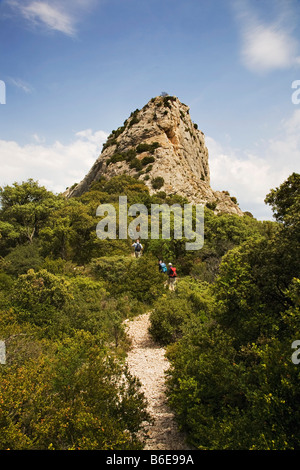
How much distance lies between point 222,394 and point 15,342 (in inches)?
263

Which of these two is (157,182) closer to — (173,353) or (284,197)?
(284,197)

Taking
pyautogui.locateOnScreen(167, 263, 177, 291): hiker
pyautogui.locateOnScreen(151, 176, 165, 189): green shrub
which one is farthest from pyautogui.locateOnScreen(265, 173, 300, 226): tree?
pyautogui.locateOnScreen(151, 176, 165, 189): green shrub

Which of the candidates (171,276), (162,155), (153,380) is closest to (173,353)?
(153,380)

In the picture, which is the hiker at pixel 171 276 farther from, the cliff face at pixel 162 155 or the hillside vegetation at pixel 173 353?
the cliff face at pixel 162 155

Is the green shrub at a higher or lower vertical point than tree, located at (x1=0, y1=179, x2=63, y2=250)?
higher

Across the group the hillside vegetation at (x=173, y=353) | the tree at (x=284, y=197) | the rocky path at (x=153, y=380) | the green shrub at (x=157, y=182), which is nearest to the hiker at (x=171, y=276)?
the hillside vegetation at (x=173, y=353)

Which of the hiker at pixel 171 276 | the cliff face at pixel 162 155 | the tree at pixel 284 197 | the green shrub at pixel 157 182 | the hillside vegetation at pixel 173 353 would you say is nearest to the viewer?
the hillside vegetation at pixel 173 353

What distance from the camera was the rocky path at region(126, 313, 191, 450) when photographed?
7.70 meters

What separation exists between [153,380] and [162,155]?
48.7 meters

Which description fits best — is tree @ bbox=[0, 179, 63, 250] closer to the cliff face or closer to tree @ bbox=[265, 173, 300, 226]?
the cliff face

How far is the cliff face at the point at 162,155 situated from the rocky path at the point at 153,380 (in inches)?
1293

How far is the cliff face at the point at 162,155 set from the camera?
49.8m

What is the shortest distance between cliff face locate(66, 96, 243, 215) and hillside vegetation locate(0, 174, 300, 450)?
32.4m

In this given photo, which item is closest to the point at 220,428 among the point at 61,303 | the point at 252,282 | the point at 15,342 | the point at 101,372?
the point at 101,372
